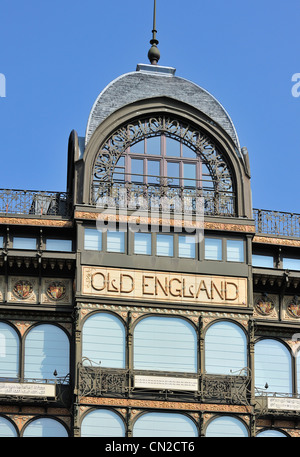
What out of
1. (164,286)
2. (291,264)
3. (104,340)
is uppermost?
(291,264)

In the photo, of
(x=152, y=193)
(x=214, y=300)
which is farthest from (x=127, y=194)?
(x=214, y=300)

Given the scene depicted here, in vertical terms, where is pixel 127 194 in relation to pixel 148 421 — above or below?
above

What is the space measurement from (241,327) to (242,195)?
5812 millimetres

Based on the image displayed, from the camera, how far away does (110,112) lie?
67.6 m

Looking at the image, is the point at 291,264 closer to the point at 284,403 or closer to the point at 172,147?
the point at 284,403

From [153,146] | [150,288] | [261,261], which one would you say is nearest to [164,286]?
[150,288]

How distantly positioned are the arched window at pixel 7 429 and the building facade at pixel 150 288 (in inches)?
2.4

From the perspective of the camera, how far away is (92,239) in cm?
6544

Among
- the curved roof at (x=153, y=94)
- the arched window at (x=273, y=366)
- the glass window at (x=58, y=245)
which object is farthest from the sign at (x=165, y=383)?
the curved roof at (x=153, y=94)

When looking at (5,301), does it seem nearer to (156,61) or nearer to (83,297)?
(83,297)

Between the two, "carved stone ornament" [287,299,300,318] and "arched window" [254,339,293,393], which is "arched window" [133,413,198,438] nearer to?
"arched window" [254,339,293,393]

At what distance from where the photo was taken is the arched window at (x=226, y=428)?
63.6 m

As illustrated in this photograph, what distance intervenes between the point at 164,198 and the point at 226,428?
10.1 metres

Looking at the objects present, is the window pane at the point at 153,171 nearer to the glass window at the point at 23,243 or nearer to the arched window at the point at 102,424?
the glass window at the point at 23,243
